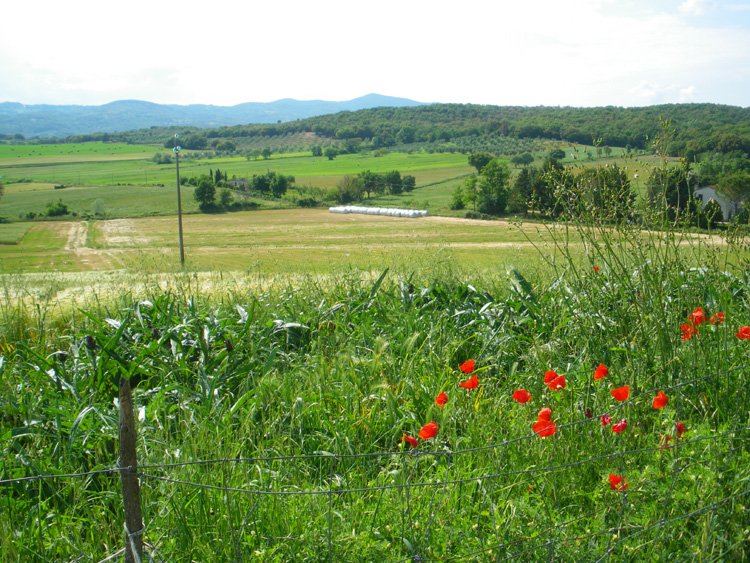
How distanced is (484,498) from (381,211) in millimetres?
69674

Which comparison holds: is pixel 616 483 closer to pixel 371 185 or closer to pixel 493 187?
pixel 493 187

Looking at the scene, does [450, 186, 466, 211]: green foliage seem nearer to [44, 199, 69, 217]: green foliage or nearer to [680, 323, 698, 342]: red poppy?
[44, 199, 69, 217]: green foliage

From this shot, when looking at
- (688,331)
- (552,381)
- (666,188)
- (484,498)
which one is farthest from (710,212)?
(484,498)

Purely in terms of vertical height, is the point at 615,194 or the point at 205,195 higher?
the point at 615,194

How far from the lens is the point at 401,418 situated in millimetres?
3725

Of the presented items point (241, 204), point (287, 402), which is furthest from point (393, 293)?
point (241, 204)

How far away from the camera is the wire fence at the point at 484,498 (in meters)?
2.41

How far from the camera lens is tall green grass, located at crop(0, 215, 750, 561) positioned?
2551mm

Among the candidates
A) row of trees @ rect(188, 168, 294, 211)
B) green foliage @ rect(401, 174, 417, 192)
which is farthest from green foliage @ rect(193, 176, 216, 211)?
green foliage @ rect(401, 174, 417, 192)

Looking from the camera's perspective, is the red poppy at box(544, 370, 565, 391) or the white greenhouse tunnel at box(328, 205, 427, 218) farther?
the white greenhouse tunnel at box(328, 205, 427, 218)

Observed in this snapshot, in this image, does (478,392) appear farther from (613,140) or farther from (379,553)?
(613,140)

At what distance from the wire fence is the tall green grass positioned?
13 millimetres

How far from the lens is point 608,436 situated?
3211 millimetres

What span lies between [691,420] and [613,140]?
312 cm
